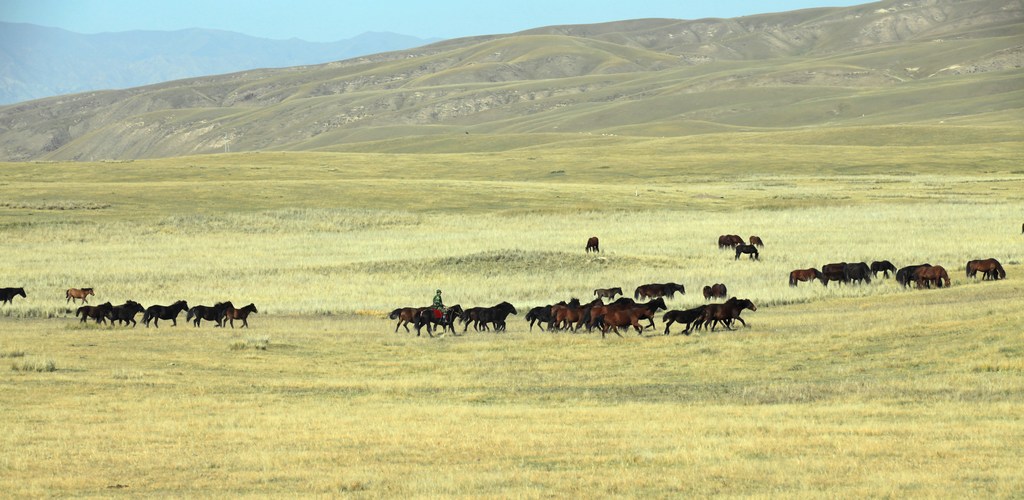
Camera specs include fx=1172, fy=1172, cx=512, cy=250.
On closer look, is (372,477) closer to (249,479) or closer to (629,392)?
(249,479)

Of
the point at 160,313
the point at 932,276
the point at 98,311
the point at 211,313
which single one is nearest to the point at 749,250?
the point at 932,276

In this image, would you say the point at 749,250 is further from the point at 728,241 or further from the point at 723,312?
the point at 723,312

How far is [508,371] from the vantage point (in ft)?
74.3

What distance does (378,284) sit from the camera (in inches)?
1629

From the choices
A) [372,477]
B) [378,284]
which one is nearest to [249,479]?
[372,477]

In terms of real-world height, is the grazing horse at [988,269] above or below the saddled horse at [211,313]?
above

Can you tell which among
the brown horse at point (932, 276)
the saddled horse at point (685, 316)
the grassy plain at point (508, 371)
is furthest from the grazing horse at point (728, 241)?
the saddled horse at point (685, 316)

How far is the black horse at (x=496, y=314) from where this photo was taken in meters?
28.9

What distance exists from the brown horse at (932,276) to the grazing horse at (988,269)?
123cm

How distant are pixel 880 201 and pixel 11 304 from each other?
53950 millimetres

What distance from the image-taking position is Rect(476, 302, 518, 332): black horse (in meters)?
28.9

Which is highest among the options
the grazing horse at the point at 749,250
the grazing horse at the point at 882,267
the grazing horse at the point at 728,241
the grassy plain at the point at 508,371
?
the grazing horse at the point at 728,241

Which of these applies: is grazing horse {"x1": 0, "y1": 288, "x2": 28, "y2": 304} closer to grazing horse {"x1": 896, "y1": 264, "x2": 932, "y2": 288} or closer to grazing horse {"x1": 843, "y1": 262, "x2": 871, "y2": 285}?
grazing horse {"x1": 843, "y1": 262, "x2": 871, "y2": 285}

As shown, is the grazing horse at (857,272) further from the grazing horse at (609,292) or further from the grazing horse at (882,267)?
the grazing horse at (609,292)
